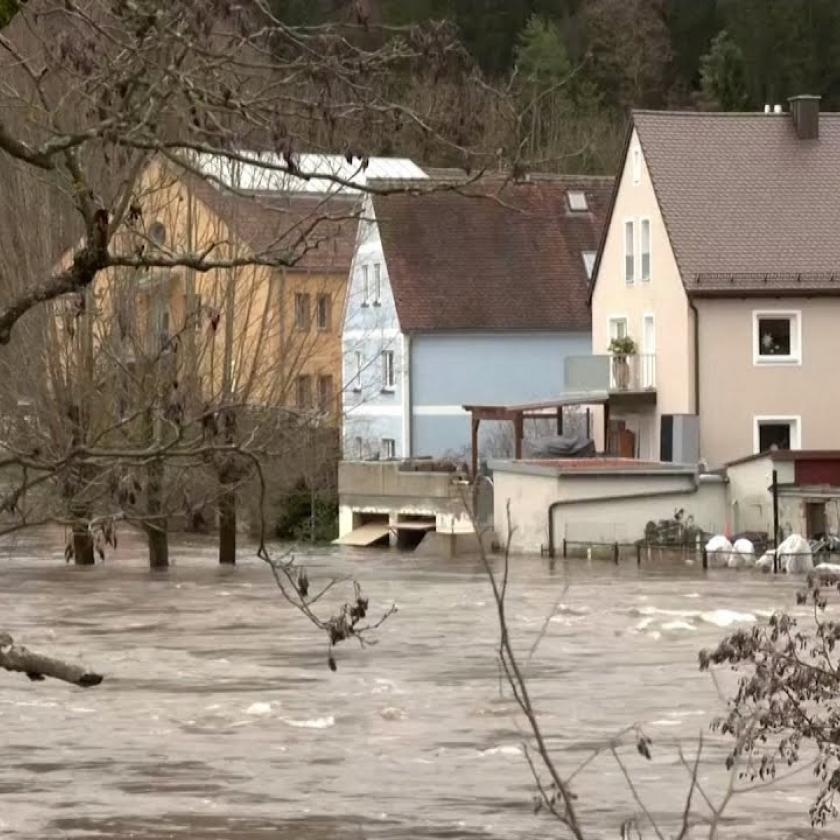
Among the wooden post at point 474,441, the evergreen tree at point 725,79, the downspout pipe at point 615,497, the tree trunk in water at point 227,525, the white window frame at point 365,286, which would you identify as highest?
the evergreen tree at point 725,79

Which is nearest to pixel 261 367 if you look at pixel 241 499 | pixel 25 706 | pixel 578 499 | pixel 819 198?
pixel 241 499

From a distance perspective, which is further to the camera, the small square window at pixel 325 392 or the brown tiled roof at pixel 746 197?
the brown tiled roof at pixel 746 197

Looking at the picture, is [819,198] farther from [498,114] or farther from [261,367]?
[498,114]

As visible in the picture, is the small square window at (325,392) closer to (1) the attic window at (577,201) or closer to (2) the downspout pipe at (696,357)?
(2) the downspout pipe at (696,357)

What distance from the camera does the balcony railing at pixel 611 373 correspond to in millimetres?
54375

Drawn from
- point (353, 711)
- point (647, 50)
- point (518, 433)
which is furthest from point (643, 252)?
point (647, 50)

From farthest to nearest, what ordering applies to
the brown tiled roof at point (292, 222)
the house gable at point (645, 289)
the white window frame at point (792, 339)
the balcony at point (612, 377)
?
the balcony at point (612, 377), the house gable at point (645, 289), the white window frame at point (792, 339), the brown tiled roof at point (292, 222)

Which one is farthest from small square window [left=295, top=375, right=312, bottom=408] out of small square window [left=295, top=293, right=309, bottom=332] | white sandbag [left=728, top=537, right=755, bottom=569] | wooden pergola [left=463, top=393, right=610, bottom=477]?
white sandbag [left=728, top=537, right=755, bottom=569]

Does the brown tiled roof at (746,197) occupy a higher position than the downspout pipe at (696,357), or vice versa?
the brown tiled roof at (746,197)

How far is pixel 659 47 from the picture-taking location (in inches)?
3740

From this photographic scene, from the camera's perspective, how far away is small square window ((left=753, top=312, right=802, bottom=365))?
52656 millimetres

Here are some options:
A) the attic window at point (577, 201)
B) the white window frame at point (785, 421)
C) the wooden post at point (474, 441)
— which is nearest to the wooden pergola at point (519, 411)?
the wooden post at point (474, 441)

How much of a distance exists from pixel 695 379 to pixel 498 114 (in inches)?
1663

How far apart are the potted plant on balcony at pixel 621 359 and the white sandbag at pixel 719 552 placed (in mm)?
9121
